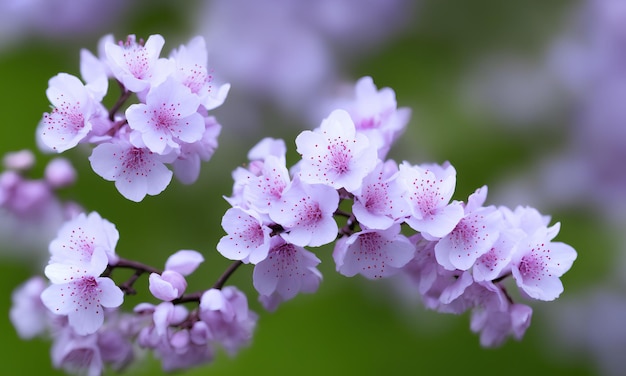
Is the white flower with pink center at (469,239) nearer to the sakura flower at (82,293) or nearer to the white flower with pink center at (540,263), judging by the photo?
the white flower with pink center at (540,263)

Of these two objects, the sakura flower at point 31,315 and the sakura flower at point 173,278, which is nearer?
the sakura flower at point 173,278

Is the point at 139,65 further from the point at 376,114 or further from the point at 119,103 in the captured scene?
the point at 376,114

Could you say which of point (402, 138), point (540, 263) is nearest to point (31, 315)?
point (540, 263)

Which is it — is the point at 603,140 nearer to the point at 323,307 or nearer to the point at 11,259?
the point at 323,307

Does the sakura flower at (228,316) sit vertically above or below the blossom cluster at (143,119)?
below

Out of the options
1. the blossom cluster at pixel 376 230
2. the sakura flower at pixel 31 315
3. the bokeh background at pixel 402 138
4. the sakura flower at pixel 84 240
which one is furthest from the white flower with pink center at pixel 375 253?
the bokeh background at pixel 402 138

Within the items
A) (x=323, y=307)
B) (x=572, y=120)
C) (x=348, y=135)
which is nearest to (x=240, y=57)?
(x=323, y=307)

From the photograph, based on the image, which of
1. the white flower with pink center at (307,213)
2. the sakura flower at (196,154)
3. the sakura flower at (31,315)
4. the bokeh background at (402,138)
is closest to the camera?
the white flower with pink center at (307,213)
